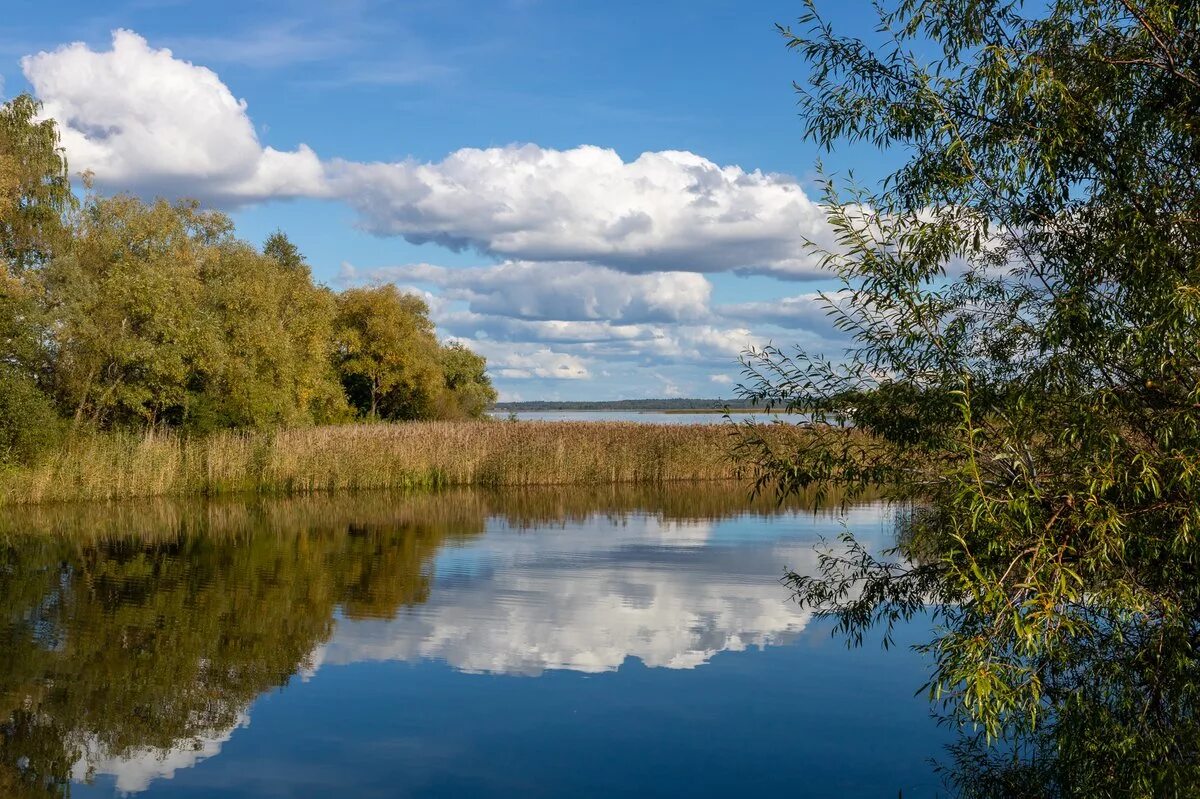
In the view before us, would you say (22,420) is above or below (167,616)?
above

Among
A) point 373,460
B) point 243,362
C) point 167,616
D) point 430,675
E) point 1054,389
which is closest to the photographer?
point 1054,389

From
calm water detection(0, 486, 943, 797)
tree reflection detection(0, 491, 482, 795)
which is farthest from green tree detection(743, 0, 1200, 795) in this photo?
tree reflection detection(0, 491, 482, 795)

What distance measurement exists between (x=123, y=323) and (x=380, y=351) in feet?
78.7

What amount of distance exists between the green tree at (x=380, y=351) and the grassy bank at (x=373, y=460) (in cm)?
1369

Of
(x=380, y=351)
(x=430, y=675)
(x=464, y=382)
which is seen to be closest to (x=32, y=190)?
(x=380, y=351)

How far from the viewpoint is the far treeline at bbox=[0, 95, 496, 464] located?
26156 millimetres

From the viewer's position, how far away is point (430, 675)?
11.8m

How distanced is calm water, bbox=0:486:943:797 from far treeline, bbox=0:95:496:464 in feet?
23.6

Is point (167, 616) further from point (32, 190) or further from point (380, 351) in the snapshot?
point (380, 351)

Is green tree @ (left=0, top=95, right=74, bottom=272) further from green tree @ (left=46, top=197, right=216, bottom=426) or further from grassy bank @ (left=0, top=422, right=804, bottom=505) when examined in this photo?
grassy bank @ (left=0, top=422, right=804, bottom=505)

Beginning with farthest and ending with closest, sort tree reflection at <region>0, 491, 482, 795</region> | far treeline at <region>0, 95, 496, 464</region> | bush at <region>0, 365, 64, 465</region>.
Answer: far treeline at <region>0, 95, 496, 464</region>
bush at <region>0, 365, 64, 465</region>
tree reflection at <region>0, 491, 482, 795</region>

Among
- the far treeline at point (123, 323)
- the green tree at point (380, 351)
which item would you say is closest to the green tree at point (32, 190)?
the far treeline at point (123, 323)

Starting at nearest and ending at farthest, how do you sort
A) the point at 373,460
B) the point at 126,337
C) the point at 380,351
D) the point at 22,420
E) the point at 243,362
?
the point at 22,420, the point at 126,337, the point at 243,362, the point at 373,460, the point at 380,351

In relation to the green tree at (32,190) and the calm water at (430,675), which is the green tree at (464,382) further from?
the calm water at (430,675)
